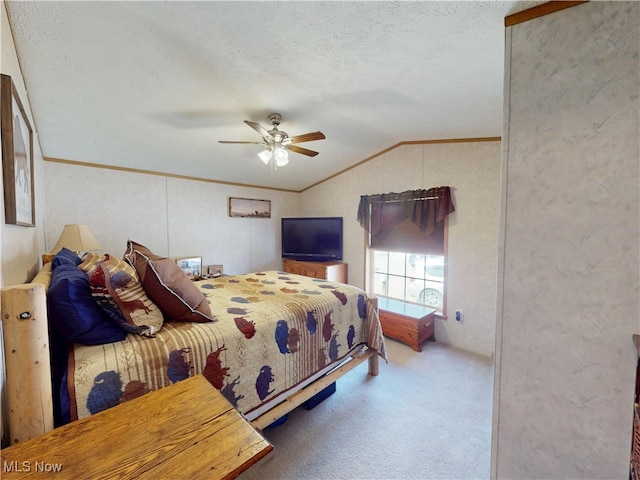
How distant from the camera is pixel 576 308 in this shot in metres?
1.15

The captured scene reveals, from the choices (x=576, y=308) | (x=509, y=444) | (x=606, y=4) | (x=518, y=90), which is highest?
(x=606, y=4)

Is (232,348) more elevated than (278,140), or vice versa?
(278,140)

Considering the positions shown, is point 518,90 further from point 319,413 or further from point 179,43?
point 319,413

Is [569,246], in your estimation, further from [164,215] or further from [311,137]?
[164,215]

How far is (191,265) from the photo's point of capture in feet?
12.1

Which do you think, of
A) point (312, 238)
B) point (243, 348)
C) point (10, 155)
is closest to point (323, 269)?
point (312, 238)

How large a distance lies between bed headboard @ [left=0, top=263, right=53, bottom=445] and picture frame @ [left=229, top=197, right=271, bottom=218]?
11.5ft

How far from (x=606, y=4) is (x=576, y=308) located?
1.24 metres

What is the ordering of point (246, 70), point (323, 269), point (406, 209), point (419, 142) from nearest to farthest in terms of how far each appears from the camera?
1. point (246, 70)
2. point (419, 142)
3. point (406, 209)
4. point (323, 269)

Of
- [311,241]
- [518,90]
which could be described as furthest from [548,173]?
[311,241]

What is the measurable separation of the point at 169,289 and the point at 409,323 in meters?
2.59

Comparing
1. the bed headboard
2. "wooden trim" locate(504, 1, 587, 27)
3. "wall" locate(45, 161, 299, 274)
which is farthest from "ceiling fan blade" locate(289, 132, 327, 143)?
"wall" locate(45, 161, 299, 274)

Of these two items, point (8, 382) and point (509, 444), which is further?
point (509, 444)

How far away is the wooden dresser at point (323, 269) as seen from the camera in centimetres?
409
